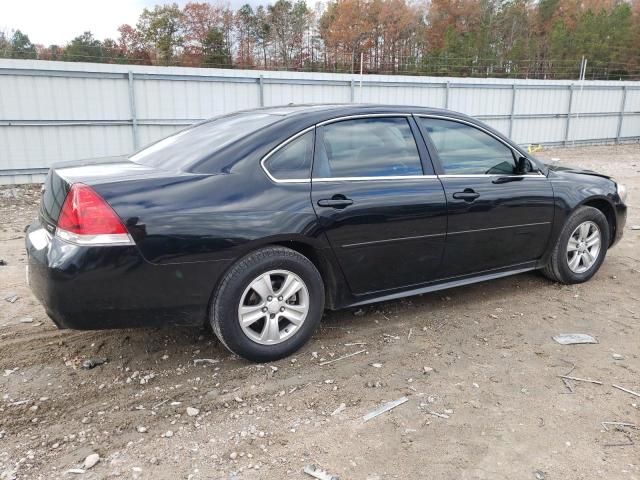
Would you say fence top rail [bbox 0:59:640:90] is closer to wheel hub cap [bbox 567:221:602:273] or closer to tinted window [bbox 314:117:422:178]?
tinted window [bbox 314:117:422:178]

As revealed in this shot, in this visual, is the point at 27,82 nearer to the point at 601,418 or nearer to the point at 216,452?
the point at 216,452

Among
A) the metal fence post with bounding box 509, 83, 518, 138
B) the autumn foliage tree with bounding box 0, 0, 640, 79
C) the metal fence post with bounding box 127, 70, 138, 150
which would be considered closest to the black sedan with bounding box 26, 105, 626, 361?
the metal fence post with bounding box 127, 70, 138, 150

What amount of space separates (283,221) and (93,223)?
1.04m

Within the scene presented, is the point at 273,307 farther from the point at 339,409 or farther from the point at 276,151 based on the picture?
the point at 276,151

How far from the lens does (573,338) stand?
375 cm

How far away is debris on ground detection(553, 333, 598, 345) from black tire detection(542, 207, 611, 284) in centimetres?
99

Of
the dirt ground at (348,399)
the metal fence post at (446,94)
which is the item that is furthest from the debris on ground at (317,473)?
the metal fence post at (446,94)

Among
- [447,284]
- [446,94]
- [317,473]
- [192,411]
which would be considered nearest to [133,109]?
[447,284]

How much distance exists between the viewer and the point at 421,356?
346 centimetres

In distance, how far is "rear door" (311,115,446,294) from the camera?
3393mm

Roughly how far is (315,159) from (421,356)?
4.75 feet

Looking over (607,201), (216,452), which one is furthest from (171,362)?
(607,201)

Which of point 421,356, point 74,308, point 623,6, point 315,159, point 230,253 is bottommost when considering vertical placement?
point 421,356

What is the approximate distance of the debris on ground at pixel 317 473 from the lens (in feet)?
7.63
